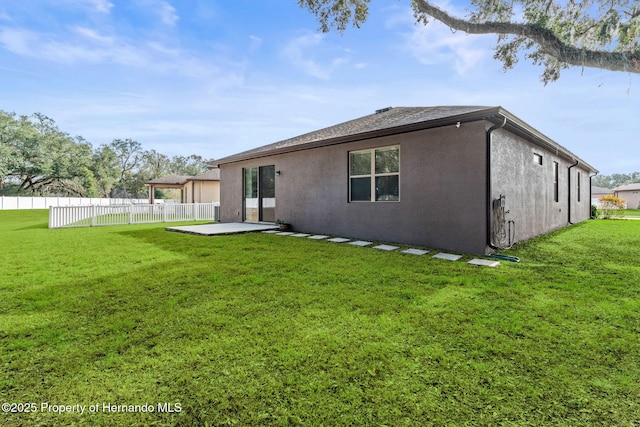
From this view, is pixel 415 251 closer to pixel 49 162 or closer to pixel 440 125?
pixel 440 125

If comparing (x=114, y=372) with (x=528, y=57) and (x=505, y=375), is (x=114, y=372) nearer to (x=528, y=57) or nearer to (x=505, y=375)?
(x=505, y=375)

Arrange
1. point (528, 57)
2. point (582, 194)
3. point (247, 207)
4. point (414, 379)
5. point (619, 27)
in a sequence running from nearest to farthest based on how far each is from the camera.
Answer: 1. point (414, 379)
2. point (619, 27)
3. point (528, 57)
4. point (247, 207)
5. point (582, 194)

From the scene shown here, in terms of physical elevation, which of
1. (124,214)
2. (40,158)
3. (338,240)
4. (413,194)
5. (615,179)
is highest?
(615,179)

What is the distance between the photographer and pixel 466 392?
1.75 metres

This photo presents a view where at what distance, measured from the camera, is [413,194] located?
6676 millimetres

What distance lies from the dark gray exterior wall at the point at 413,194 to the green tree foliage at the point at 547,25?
14.1 feet

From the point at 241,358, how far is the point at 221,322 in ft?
2.27

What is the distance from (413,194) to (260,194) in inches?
233

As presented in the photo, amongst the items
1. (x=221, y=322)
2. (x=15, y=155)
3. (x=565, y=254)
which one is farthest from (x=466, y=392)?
(x=15, y=155)

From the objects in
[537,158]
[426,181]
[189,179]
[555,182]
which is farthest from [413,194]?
[189,179]

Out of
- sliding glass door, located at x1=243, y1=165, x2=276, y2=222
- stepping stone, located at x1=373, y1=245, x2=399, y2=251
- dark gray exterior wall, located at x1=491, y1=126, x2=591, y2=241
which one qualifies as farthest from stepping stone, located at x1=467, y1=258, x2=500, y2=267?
sliding glass door, located at x1=243, y1=165, x2=276, y2=222

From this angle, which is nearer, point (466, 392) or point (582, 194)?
point (466, 392)

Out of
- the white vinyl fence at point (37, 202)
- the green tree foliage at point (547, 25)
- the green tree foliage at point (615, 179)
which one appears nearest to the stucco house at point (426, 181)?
the green tree foliage at point (547, 25)

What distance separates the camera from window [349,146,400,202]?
7.12 m
